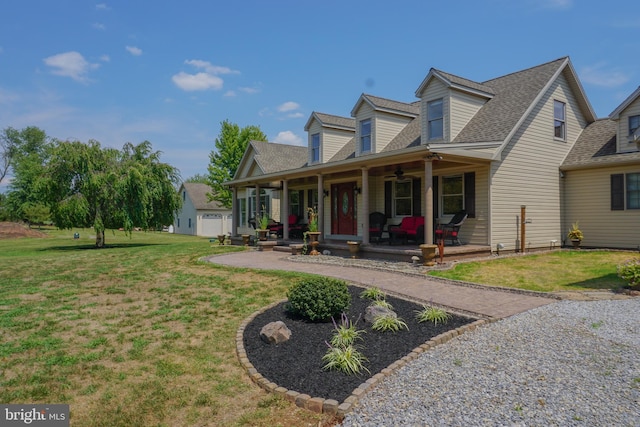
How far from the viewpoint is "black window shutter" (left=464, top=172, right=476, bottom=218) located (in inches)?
493

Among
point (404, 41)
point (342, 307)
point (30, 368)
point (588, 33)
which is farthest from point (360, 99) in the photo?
point (30, 368)

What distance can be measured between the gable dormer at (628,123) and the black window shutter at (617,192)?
0.97 meters

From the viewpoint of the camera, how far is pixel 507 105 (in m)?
13.3

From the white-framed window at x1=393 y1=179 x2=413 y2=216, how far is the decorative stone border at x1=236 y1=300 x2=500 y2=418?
32.3 ft

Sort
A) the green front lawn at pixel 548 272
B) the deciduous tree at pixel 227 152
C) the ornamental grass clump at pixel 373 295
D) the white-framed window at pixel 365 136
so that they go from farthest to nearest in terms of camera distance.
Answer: the deciduous tree at pixel 227 152 → the white-framed window at pixel 365 136 → the green front lawn at pixel 548 272 → the ornamental grass clump at pixel 373 295

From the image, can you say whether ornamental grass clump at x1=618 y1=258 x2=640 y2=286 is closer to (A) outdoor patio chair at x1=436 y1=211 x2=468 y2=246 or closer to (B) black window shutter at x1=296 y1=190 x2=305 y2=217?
(A) outdoor patio chair at x1=436 y1=211 x2=468 y2=246

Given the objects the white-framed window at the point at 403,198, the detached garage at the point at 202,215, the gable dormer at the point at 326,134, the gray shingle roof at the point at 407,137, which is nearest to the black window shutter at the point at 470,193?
the white-framed window at the point at 403,198

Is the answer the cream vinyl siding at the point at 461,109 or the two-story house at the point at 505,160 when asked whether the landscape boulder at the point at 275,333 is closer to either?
the two-story house at the point at 505,160

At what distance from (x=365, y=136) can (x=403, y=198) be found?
312 centimetres

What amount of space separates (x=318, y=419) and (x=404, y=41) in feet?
34.7

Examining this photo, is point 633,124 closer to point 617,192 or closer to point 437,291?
point 617,192

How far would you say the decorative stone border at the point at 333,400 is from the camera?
3502 mm

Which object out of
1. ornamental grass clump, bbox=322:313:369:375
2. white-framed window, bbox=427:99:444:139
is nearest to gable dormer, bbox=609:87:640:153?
white-framed window, bbox=427:99:444:139

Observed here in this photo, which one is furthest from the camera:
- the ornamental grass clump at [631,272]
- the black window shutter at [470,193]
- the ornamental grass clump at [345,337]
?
the black window shutter at [470,193]
